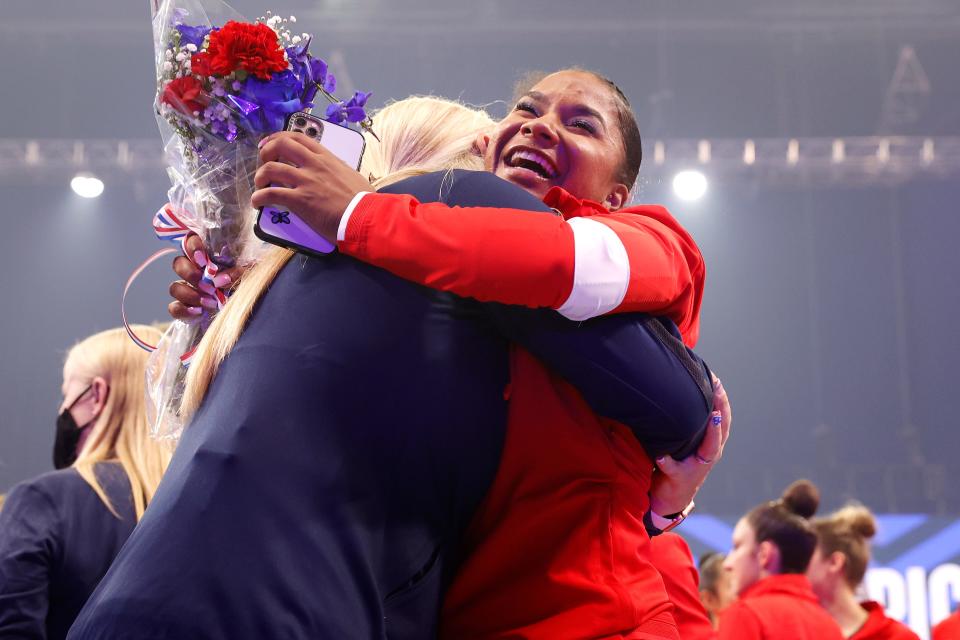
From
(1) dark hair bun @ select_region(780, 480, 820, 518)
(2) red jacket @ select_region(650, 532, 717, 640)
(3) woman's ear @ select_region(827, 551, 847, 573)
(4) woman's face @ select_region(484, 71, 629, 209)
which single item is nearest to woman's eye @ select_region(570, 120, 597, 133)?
(4) woman's face @ select_region(484, 71, 629, 209)

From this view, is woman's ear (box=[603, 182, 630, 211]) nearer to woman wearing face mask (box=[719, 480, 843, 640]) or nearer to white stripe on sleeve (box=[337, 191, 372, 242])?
white stripe on sleeve (box=[337, 191, 372, 242])

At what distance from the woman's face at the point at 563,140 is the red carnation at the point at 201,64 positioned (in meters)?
0.44

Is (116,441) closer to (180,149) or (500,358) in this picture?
(180,149)

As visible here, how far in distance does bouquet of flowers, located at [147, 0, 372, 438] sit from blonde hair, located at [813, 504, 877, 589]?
10.4 ft

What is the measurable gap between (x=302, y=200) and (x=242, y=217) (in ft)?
0.83

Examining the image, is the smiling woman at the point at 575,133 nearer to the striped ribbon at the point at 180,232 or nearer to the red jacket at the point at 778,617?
the striped ribbon at the point at 180,232

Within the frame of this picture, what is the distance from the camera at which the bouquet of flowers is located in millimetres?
1210

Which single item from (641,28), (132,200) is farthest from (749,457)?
(132,200)

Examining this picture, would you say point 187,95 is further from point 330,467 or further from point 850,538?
point 850,538

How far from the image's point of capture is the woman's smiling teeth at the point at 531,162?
5.11 feet

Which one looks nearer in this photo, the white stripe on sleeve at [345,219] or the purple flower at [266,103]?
the white stripe on sleeve at [345,219]

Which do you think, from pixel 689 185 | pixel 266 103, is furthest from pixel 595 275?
pixel 689 185

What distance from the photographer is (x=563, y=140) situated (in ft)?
5.16

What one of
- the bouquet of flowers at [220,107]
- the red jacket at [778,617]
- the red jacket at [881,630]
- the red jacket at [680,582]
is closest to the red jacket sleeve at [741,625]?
the red jacket at [778,617]
